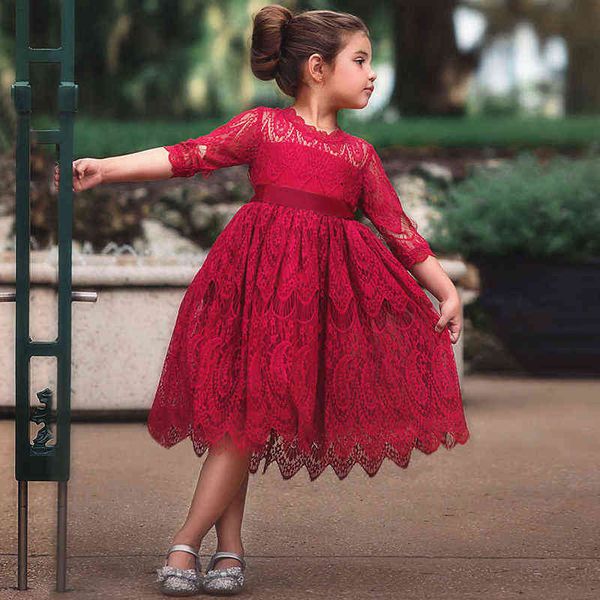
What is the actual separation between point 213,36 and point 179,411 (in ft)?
34.5

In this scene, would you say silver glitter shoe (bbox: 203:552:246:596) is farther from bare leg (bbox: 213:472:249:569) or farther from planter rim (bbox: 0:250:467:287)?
planter rim (bbox: 0:250:467:287)

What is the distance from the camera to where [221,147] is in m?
3.46

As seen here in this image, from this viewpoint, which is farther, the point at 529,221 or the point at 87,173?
the point at 529,221

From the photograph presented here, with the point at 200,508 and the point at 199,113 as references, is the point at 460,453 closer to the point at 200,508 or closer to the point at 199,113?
the point at 200,508

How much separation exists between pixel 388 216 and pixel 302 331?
1.46 feet

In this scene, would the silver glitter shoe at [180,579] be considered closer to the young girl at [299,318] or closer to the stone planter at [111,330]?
the young girl at [299,318]

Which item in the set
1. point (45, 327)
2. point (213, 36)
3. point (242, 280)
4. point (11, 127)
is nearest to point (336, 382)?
point (242, 280)

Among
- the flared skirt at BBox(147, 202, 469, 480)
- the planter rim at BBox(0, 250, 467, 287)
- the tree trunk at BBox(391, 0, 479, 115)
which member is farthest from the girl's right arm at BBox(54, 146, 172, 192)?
the tree trunk at BBox(391, 0, 479, 115)

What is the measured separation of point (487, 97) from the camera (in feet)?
88.7

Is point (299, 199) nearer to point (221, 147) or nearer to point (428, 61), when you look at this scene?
point (221, 147)

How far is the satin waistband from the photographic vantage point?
345 cm

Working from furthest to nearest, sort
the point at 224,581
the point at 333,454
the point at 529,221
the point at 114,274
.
A: the point at 529,221, the point at 114,274, the point at 333,454, the point at 224,581

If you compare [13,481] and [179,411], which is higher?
[179,411]

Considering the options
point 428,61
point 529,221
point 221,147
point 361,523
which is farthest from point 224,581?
point 428,61
